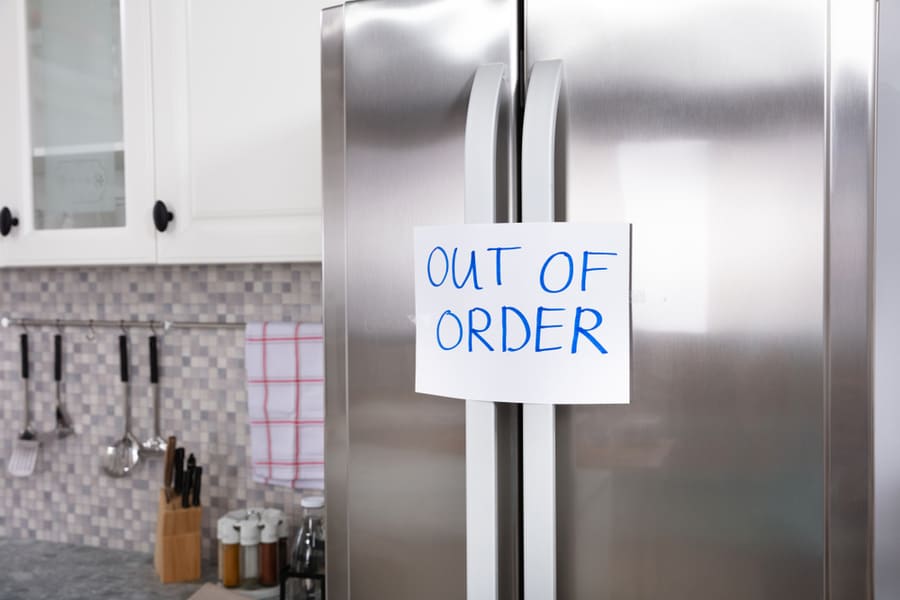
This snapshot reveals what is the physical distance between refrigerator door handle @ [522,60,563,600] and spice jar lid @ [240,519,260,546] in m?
0.83

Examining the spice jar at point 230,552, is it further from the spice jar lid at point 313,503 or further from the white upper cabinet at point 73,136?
the white upper cabinet at point 73,136

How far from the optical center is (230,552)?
1512 mm

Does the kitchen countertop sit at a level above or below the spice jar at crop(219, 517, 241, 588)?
below

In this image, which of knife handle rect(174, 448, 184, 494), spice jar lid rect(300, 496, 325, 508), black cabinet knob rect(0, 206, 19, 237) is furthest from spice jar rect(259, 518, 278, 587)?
black cabinet knob rect(0, 206, 19, 237)

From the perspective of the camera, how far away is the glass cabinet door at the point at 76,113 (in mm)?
1443

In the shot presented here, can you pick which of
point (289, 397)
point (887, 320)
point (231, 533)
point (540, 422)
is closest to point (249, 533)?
point (231, 533)

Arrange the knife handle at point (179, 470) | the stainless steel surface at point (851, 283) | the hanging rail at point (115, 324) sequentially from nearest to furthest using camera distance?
the stainless steel surface at point (851, 283) < the knife handle at point (179, 470) < the hanging rail at point (115, 324)

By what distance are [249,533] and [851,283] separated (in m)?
1.19

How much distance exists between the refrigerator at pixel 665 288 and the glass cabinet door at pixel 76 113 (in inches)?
29.6

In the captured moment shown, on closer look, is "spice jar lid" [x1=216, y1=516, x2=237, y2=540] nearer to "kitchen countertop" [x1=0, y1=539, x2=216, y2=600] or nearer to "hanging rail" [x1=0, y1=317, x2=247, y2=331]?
"kitchen countertop" [x1=0, y1=539, x2=216, y2=600]

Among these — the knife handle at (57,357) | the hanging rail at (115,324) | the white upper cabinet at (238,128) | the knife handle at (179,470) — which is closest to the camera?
the white upper cabinet at (238,128)

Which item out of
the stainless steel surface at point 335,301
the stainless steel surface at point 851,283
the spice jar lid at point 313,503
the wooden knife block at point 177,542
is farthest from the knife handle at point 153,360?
the stainless steel surface at point 851,283

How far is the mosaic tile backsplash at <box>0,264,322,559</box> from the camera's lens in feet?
5.58

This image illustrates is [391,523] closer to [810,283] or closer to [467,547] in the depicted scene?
[467,547]
